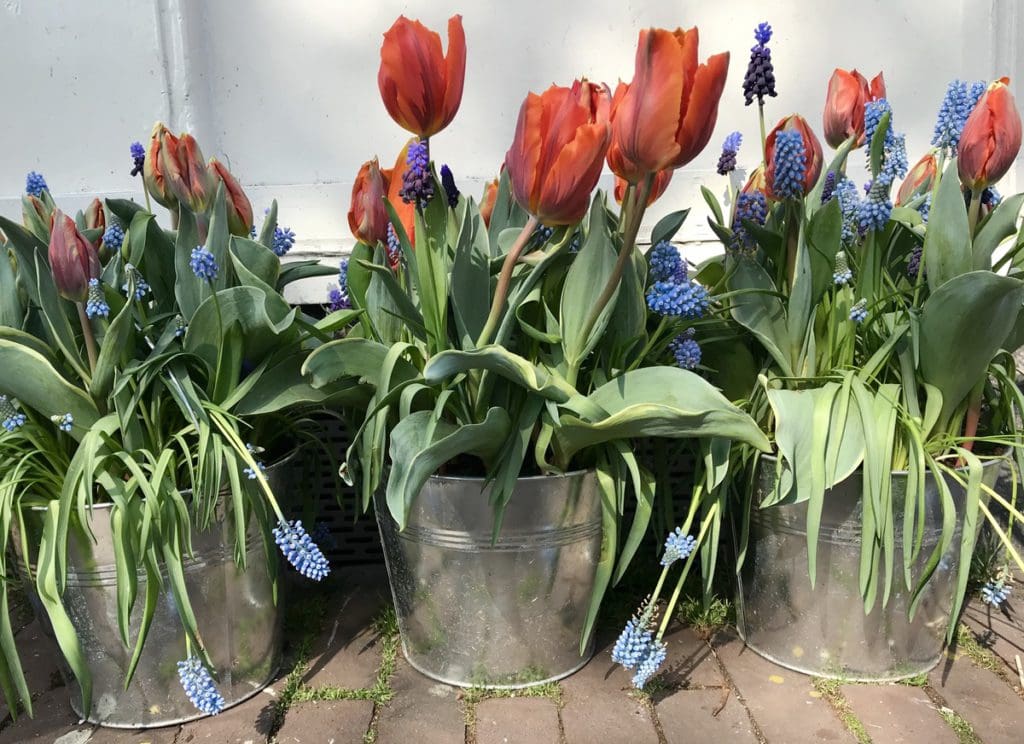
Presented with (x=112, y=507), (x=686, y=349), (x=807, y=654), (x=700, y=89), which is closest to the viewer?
(x=700, y=89)

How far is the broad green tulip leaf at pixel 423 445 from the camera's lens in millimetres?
1188

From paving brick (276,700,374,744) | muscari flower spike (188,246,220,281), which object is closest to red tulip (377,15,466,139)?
muscari flower spike (188,246,220,281)

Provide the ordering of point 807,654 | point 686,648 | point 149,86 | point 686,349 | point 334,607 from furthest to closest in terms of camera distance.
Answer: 1. point 149,86
2. point 334,607
3. point 686,648
4. point 807,654
5. point 686,349

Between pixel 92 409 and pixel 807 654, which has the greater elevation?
pixel 92 409

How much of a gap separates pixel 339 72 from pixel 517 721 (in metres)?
1.58

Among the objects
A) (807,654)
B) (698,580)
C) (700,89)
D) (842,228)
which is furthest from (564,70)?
(807,654)

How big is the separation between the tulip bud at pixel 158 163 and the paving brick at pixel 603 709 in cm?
109

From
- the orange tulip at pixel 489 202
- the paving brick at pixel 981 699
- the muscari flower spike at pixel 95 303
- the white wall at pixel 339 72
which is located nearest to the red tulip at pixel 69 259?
the muscari flower spike at pixel 95 303

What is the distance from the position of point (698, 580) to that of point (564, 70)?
4.22ft

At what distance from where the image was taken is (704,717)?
4.58 ft

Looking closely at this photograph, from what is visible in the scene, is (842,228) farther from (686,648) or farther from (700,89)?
(686,648)

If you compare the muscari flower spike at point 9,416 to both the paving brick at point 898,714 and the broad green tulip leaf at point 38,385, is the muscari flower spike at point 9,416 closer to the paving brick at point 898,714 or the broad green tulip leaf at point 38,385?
the broad green tulip leaf at point 38,385

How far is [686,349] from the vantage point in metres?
1.39

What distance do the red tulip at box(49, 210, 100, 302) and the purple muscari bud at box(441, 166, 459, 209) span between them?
22.1 inches
